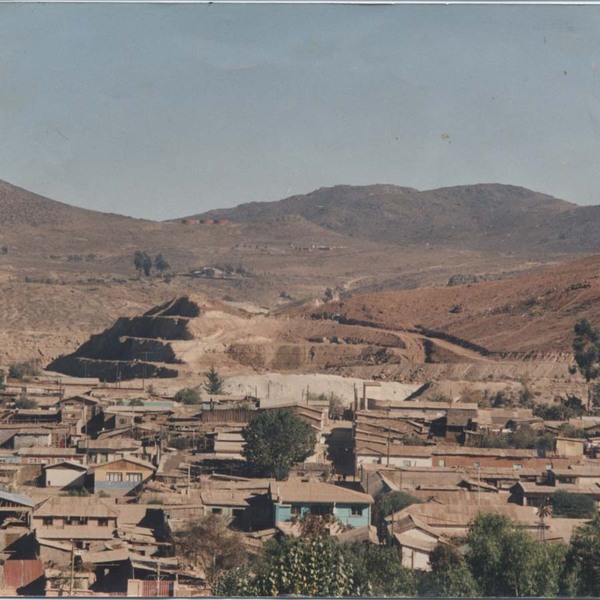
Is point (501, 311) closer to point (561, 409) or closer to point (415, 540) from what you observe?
point (561, 409)

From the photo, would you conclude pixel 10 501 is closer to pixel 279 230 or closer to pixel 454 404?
pixel 454 404

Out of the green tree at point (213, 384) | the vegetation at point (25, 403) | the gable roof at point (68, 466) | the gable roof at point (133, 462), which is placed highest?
the green tree at point (213, 384)

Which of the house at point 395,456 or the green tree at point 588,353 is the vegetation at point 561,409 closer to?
the green tree at point 588,353

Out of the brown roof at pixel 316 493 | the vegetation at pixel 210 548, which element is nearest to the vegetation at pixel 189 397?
the brown roof at pixel 316 493

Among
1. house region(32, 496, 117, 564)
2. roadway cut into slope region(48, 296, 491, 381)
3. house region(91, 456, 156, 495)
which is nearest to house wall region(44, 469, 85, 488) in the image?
house region(91, 456, 156, 495)

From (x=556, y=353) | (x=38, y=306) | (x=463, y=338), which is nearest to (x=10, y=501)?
(x=556, y=353)

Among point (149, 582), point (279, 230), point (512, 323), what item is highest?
point (279, 230)
